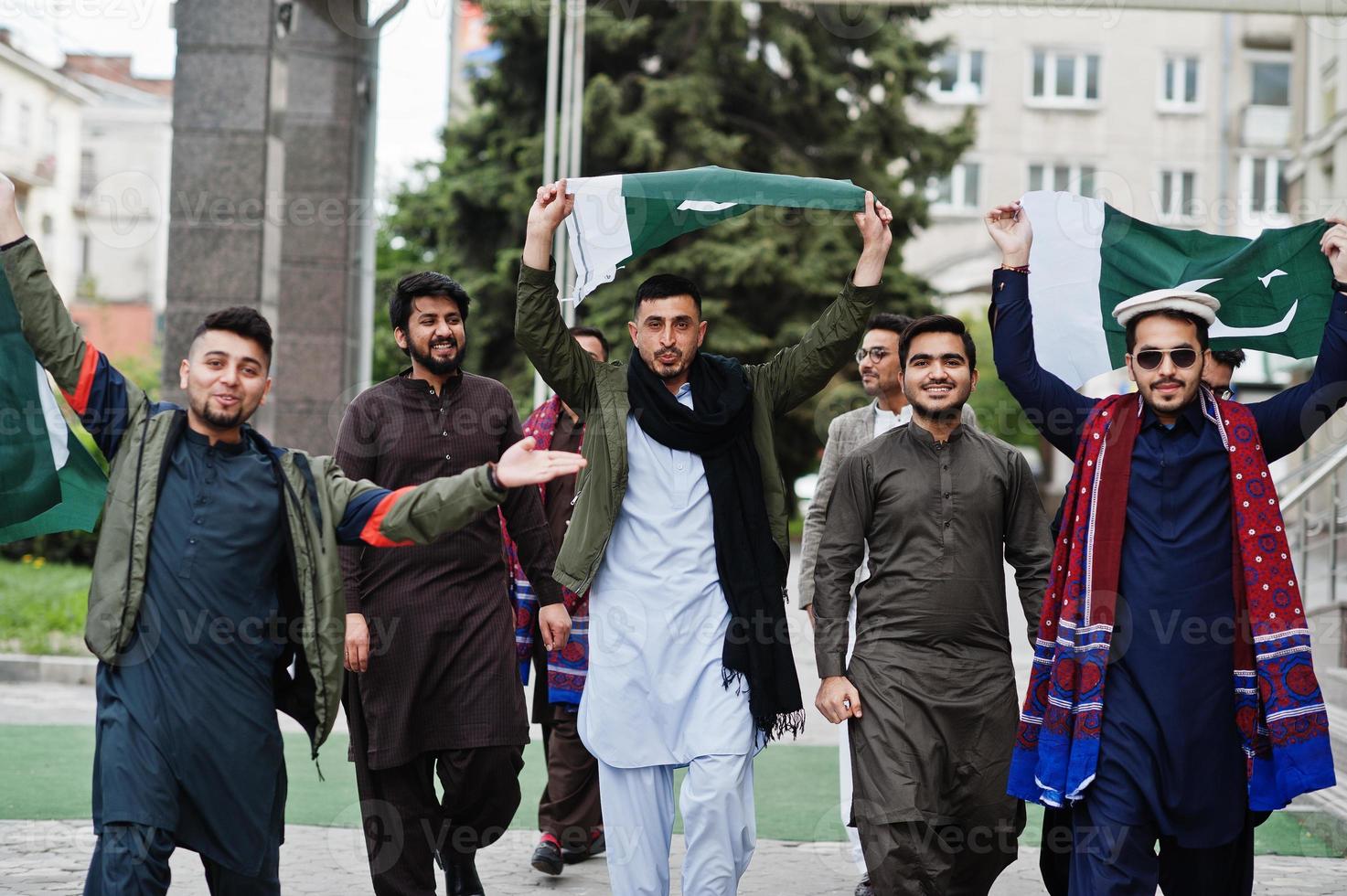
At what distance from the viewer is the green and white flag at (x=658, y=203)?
5883 millimetres

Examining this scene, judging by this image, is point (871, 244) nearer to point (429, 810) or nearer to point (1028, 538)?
point (1028, 538)

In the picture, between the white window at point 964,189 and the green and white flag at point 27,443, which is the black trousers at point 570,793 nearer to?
the green and white flag at point 27,443

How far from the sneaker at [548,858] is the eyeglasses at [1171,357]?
3517 mm

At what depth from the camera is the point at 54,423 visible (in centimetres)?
593

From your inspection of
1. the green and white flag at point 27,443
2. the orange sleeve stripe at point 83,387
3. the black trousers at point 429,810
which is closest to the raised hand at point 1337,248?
the black trousers at point 429,810

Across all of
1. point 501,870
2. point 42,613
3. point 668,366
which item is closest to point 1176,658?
point 668,366

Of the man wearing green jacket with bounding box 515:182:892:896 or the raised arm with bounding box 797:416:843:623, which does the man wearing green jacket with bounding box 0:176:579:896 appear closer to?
the man wearing green jacket with bounding box 515:182:892:896

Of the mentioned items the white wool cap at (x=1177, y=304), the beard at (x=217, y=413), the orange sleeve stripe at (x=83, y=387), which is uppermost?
the white wool cap at (x=1177, y=304)

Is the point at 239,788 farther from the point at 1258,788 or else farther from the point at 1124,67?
the point at 1124,67

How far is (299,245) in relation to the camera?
14688 millimetres

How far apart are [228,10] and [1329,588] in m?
9.45

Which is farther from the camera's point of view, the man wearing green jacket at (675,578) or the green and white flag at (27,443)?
the green and white flag at (27,443)

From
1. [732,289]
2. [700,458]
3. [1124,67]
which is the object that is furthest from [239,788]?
[1124,67]

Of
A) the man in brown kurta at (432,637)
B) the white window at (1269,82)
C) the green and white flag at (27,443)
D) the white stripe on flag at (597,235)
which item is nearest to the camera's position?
the green and white flag at (27,443)
